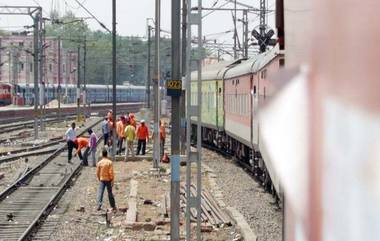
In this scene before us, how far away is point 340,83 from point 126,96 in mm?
92762

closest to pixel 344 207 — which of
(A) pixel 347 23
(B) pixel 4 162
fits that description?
(A) pixel 347 23

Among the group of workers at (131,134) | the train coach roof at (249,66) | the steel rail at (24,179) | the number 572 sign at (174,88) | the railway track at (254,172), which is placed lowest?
the steel rail at (24,179)

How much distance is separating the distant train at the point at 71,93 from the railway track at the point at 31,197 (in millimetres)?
52917

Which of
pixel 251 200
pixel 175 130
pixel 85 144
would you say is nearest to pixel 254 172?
pixel 251 200

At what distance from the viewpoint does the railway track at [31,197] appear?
14.2 m

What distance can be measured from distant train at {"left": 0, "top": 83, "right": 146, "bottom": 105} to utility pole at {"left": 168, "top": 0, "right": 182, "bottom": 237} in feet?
220

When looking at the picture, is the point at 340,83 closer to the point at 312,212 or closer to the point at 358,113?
the point at 358,113

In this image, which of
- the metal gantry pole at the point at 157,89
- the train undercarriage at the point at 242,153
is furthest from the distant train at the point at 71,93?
the metal gantry pole at the point at 157,89

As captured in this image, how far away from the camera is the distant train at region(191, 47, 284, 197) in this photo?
16000 millimetres

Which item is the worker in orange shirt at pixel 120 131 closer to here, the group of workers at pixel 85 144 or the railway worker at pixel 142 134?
the railway worker at pixel 142 134

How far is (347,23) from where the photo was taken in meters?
1.40

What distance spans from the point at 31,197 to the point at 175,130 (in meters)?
9.16

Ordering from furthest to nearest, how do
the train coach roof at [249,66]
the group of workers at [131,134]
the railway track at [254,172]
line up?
the group of workers at [131,134], the railway track at [254,172], the train coach roof at [249,66]

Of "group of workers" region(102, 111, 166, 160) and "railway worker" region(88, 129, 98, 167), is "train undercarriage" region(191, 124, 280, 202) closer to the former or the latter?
"group of workers" region(102, 111, 166, 160)
